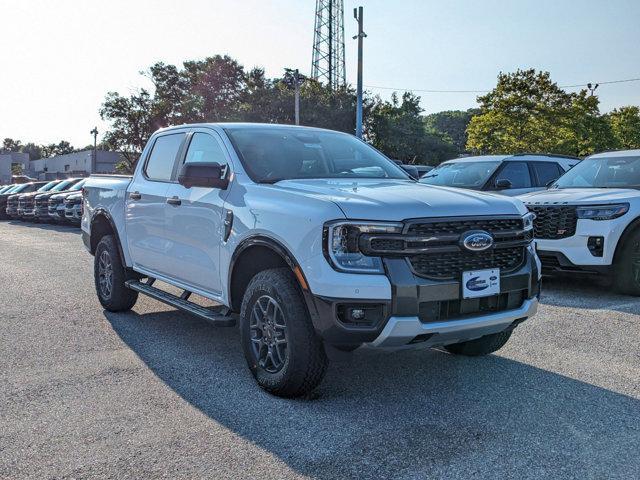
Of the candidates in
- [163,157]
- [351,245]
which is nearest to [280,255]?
[351,245]

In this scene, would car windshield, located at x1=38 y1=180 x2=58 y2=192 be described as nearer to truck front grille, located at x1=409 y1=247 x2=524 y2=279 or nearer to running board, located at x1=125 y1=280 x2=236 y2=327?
running board, located at x1=125 y1=280 x2=236 y2=327

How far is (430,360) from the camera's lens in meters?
4.75

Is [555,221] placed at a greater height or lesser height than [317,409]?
greater

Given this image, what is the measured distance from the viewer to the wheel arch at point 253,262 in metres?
3.69

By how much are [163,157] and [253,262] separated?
78.8 inches

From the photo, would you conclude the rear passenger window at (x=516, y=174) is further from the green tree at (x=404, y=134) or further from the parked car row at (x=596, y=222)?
the green tree at (x=404, y=134)

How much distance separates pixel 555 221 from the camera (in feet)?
24.1

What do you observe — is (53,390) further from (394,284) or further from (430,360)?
(430,360)

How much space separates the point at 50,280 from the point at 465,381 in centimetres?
648

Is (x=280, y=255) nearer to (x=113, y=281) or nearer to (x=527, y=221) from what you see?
(x=527, y=221)

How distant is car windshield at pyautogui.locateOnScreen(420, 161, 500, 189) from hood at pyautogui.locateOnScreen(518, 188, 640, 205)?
2.20 metres

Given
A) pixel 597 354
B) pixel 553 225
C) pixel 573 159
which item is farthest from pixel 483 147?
pixel 597 354

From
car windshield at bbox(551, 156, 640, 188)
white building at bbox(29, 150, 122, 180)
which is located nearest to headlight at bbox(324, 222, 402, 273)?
car windshield at bbox(551, 156, 640, 188)

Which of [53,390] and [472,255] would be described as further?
[53,390]
